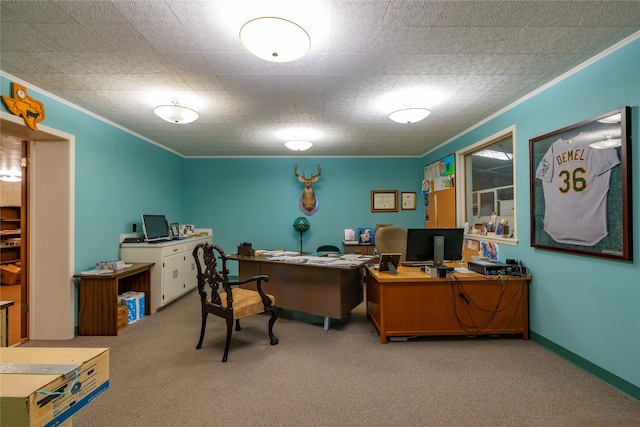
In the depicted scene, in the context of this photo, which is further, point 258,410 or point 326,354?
point 326,354

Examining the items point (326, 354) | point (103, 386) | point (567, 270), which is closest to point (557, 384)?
point (567, 270)

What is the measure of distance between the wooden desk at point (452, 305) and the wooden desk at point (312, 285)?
0.48 meters

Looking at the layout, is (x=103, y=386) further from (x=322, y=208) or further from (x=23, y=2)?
(x=322, y=208)

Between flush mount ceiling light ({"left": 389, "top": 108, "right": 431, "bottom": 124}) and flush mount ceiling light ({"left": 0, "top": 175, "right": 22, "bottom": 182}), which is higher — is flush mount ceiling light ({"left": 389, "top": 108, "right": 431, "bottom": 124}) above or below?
above

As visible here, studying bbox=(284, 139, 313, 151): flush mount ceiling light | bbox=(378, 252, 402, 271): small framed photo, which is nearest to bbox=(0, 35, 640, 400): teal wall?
bbox=(378, 252, 402, 271): small framed photo

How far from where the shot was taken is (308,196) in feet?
18.7

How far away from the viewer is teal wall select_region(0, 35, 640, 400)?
2.10m

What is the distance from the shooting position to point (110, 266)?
3301mm

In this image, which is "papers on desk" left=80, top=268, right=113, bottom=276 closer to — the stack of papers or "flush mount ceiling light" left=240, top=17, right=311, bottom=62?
the stack of papers

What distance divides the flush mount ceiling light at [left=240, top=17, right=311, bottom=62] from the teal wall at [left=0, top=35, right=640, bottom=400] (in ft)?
7.97

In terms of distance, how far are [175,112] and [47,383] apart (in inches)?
108

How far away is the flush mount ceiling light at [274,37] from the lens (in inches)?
65.7

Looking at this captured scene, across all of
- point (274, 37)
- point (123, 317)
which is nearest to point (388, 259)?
point (274, 37)

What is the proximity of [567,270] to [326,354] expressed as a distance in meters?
2.38
